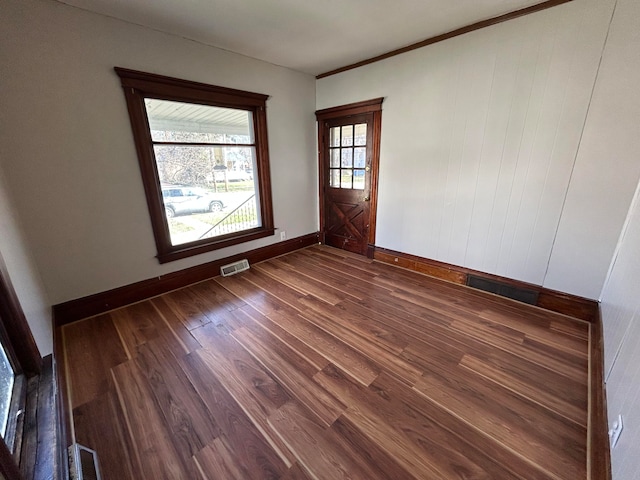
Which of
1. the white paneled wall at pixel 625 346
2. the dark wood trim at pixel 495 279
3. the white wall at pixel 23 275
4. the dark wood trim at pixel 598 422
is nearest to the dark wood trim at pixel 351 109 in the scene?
the dark wood trim at pixel 495 279

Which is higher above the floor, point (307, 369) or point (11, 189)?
point (11, 189)

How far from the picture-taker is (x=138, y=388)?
1690 mm

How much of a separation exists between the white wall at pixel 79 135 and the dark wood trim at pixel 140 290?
7 cm

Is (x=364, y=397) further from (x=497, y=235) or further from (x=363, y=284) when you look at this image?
(x=497, y=235)

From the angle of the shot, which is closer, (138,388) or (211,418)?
(211,418)

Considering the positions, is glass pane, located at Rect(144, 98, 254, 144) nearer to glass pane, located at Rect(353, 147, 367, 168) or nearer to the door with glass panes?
the door with glass panes

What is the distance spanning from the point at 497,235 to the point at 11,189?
4261 mm

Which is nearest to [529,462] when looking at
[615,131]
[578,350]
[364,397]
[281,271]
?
[364,397]

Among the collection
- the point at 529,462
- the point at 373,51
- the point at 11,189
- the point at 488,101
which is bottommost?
the point at 529,462

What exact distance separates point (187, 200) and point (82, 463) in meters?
2.37

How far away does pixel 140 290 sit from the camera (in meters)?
2.74

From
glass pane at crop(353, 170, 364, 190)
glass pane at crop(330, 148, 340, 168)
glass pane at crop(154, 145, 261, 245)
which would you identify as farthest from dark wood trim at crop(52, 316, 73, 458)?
glass pane at crop(330, 148, 340, 168)

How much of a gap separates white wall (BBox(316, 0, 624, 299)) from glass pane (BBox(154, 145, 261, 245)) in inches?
74.2

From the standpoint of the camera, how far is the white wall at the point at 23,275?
1503mm
